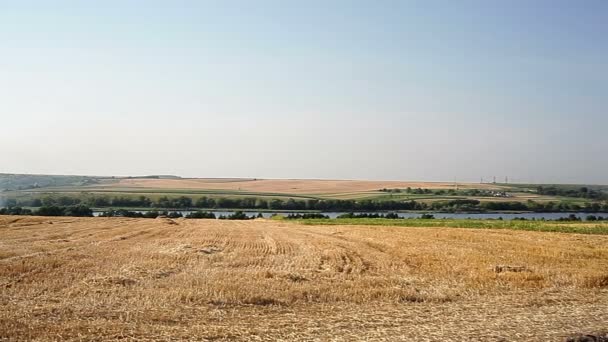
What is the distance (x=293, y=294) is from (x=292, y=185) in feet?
482

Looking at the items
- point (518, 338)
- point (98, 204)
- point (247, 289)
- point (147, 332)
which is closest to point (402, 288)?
point (247, 289)

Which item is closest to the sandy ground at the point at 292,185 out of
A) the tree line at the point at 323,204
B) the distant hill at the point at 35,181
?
the distant hill at the point at 35,181

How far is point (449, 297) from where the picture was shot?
669 inches

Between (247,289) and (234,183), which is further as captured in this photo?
(234,183)

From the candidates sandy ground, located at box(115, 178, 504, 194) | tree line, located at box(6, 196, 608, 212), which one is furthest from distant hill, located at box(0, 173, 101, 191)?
tree line, located at box(6, 196, 608, 212)

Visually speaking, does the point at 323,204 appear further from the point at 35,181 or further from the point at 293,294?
the point at 293,294

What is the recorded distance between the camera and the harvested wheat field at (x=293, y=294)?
12.2 metres

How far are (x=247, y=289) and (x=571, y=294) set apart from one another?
9.86m

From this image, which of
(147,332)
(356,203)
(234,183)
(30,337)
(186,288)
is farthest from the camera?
(234,183)

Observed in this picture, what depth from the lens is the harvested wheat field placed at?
1220 centimetres

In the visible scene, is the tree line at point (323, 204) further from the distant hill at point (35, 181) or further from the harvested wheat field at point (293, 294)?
the harvested wheat field at point (293, 294)

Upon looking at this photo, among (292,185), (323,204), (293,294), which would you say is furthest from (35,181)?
(293,294)

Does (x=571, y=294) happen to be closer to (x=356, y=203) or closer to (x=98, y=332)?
(x=98, y=332)

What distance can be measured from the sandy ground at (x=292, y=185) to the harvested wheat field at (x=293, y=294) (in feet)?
412
